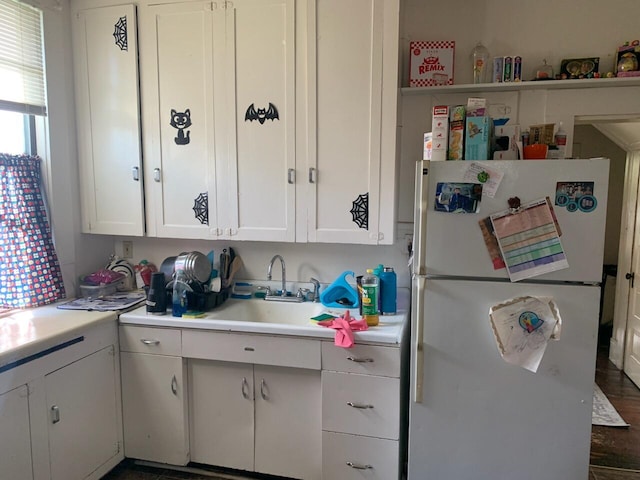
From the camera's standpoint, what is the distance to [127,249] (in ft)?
9.55

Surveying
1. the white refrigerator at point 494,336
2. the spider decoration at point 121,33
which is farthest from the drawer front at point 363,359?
the spider decoration at point 121,33

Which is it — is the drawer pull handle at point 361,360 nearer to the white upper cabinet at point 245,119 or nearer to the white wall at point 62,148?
the white upper cabinet at point 245,119

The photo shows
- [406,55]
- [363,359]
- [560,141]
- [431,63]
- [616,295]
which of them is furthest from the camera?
[616,295]

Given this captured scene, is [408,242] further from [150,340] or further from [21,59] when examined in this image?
[21,59]

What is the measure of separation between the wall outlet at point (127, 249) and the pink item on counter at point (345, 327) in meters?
1.52

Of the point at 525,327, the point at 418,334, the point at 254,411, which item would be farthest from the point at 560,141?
the point at 254,411

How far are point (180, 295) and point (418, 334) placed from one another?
1223mm

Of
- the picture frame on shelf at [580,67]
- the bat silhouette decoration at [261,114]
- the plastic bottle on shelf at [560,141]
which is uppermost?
the picture frame on shelf at [580,67]

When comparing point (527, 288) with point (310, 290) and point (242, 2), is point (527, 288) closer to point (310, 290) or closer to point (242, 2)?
point (310, 290)

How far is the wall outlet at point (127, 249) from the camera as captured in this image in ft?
9.54

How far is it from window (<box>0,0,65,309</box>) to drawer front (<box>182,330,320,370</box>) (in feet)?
2.98

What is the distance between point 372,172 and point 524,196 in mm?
755

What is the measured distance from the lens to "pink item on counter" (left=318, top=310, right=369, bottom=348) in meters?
1.96

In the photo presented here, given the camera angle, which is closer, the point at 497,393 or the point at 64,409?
the point at 497,393
